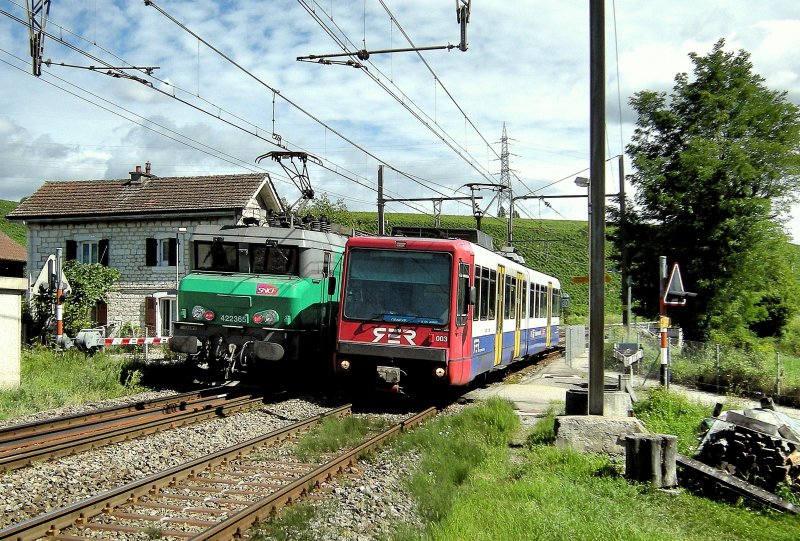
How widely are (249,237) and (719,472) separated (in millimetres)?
9893

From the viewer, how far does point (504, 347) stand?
1798cm

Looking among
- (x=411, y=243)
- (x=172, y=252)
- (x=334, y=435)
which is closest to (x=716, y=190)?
(x=411, y=243)

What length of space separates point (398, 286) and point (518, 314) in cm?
696

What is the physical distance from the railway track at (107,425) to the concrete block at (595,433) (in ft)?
17.9

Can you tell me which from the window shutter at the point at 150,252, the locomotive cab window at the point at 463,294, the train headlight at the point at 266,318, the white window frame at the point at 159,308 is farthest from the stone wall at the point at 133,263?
the locomotive cab window at the point at 463,294

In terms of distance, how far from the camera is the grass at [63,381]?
1317cm

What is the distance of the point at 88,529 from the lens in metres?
6.25

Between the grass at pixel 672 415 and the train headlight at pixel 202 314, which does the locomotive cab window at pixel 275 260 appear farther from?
the grass at pixel 672 415

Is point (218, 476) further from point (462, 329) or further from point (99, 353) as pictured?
point (99, 353)

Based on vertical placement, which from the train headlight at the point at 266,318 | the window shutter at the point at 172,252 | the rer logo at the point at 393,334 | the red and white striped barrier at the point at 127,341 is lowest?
the red and white striped barrier at the point at 127,341

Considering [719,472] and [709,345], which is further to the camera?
[709,345]

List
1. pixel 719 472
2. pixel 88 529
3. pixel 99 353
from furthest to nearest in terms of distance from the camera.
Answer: pixel 99 353, pixel 719 472, pixel 88 529

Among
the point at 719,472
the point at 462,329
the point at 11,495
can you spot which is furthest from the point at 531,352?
the point at 11,495

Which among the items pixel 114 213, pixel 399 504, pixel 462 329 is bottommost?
Answer: pixel 399 504
